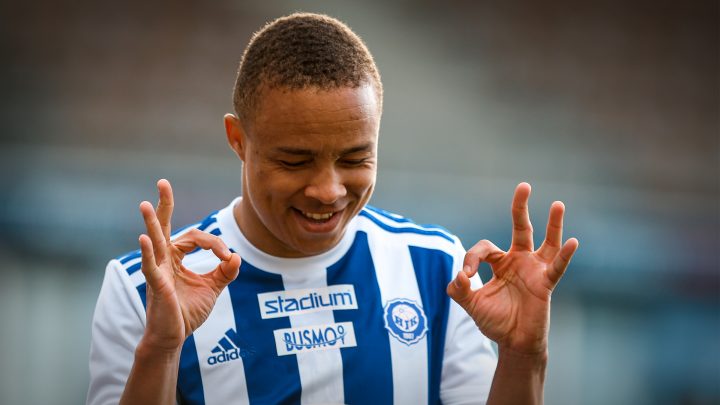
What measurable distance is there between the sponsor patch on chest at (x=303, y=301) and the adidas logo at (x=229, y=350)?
90mm

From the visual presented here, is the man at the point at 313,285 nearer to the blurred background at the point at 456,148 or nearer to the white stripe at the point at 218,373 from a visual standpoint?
the white stripe at the point at 218,373

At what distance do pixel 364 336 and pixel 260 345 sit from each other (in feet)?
0.86

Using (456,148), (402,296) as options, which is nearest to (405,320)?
(402,296)

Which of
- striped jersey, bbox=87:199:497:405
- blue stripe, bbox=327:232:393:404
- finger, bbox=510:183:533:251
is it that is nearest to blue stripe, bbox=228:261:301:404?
striped jersey, bbox=87:199:497:405

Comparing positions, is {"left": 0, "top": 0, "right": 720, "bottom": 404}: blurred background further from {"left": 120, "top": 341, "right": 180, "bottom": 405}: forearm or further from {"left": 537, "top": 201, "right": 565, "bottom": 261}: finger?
{"left": 537, "top": 201, "right": 565, "bottom": 261}: finger

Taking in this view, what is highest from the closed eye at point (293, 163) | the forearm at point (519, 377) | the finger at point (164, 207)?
the closed eye at point (293, 163)

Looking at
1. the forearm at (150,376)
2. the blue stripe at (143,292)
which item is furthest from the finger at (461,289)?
the blue stripe at (143,292)

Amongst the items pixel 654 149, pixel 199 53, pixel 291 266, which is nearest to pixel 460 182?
pixel 654 149

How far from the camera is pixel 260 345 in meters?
2.31

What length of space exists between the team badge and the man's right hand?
1.55 feet

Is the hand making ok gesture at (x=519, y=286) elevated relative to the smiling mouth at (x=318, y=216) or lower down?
lower down

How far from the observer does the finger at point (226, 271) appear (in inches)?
81.5

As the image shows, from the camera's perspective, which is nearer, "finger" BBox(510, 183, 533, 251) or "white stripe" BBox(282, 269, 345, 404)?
"finger" BBox(510, 183, 533, 251)

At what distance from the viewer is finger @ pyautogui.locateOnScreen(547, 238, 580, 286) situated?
1995 millimetres
